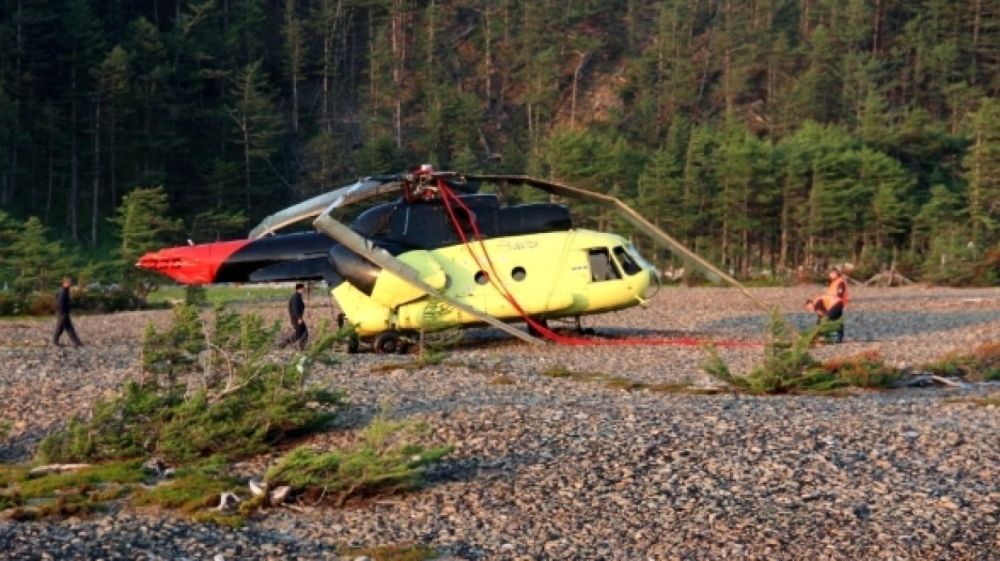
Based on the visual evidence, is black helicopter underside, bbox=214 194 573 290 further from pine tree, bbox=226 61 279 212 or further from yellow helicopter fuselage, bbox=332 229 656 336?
pine tree, bbox=226 61 279 212

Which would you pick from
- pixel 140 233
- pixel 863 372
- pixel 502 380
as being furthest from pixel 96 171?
pixel 863 372

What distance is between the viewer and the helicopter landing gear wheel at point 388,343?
20.0m

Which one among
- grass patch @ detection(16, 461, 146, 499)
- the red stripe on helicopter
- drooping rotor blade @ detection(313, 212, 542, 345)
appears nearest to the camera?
grass patch @ detection(16, 461, 146, 499)

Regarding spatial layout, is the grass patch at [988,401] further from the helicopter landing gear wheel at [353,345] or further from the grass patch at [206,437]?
the helicopter landing gear wheel at [353,345]

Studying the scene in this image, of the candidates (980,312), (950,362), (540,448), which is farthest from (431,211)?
(980,312)

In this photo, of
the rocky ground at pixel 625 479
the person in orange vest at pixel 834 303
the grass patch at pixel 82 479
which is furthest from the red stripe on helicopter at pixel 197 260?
the grass patch at pixel 82 479

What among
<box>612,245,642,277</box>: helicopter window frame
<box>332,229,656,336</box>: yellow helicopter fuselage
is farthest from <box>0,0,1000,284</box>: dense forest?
<box>612,245,642,277</box>: helicopter window frame

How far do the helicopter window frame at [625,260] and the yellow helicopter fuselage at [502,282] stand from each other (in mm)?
46

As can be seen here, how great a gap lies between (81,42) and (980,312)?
43.6m

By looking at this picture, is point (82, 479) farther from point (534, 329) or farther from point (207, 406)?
point (534, 329)

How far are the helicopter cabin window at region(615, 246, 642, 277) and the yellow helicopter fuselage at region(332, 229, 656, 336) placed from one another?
58 mm

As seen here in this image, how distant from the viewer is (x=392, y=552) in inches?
329

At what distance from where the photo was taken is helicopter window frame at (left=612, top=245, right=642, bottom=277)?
798 inches

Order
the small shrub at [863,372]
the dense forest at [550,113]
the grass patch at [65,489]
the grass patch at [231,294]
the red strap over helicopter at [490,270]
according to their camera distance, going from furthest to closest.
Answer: the dense forest at [550,113], the grass patch at [231,294], the red strap over helicopter at [490,270], the small shrub at [863,372], the grass patch at [65,489]
